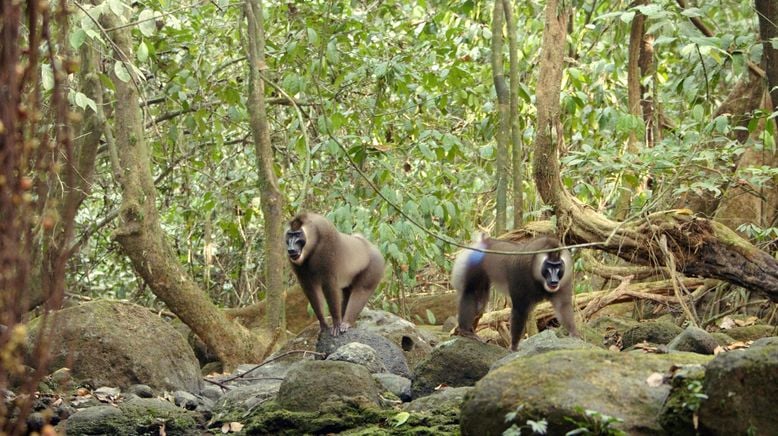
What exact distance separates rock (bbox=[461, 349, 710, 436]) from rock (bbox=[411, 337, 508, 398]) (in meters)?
2.02

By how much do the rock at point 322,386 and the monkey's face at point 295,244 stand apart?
231 cm

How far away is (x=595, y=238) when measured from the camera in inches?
297

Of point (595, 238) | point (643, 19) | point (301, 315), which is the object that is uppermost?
point (643, 19)

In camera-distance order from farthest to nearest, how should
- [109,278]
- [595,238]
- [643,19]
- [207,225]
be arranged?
[109,278] → [207,225] → [643,19] → [595,238]

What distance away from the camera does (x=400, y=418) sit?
5.35 m

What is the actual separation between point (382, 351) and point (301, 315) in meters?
3.85

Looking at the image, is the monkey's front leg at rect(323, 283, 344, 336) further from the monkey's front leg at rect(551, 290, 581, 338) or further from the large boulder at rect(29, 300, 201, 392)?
the monkey's front leg at rect(551, 290, 581, 338)

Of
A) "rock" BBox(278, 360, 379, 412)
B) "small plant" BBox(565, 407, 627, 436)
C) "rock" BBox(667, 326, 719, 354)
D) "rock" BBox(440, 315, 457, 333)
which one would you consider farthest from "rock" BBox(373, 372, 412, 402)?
"rock" BBox(440, 315, 457, 333)

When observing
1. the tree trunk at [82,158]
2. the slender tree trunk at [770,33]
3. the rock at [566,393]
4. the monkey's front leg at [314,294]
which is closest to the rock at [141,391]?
the tree trunk at [82,158]

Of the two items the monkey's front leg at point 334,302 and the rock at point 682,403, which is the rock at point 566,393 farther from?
the monkey's front leg at point 334,302

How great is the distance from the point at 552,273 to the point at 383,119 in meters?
Result: 3.33

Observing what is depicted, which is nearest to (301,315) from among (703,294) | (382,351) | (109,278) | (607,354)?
(109,278)

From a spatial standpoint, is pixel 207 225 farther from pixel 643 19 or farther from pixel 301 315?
pixel 643 19

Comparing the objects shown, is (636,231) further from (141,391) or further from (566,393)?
(141,391)
